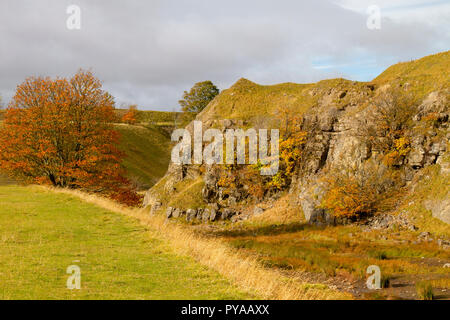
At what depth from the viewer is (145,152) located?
10350 cm

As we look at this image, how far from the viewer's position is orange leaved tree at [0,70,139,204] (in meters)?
40.9

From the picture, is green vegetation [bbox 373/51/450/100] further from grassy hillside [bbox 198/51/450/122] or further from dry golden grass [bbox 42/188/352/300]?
dry golden grass [bbox 42/188/352/300]

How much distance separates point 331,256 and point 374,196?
10.5m

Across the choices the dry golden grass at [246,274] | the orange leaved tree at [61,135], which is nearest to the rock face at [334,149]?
the orange leaved tree at [61,135]

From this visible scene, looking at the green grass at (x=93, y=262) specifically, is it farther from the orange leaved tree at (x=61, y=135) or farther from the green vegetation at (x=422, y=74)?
the green vegetation at (x=422, y=74)

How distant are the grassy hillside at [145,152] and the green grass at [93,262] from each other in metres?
57.1

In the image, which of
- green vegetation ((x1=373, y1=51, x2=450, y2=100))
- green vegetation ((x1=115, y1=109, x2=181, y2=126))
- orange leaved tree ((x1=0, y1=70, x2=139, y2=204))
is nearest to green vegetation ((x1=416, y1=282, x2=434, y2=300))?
green vegetation ((x1=373, y1=51, x2=450, y2=100))

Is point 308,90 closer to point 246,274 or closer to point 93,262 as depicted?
point 246,274

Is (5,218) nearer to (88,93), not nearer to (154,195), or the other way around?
(88,93)

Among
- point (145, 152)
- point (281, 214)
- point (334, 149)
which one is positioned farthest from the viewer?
point (145, 152)

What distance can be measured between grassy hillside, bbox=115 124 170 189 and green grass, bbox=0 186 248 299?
5706cm

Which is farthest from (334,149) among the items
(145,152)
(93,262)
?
(145,152)

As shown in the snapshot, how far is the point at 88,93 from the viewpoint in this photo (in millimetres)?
43719

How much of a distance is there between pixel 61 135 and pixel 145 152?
61611mm
